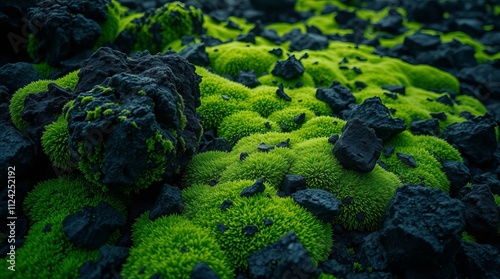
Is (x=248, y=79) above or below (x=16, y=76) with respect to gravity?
below

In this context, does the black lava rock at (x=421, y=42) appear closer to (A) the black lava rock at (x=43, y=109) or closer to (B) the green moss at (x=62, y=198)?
(A) the black lava rock at (x=43, y=109)

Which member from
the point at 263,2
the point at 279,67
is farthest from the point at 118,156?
the point at 263,2

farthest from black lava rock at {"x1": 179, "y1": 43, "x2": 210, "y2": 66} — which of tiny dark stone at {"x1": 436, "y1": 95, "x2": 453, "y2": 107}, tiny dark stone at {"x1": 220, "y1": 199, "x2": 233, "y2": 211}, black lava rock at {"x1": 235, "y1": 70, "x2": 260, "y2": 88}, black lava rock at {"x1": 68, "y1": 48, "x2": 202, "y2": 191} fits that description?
tiny dark stone at {"x1": 436, "y1": 95, "x2": 453, "y2": 107}

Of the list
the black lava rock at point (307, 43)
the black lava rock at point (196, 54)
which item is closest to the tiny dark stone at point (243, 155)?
the black lava rock at point (196, 54)

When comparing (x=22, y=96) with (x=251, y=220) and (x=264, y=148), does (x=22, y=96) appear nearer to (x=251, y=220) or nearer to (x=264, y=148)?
(x=264, y=148)

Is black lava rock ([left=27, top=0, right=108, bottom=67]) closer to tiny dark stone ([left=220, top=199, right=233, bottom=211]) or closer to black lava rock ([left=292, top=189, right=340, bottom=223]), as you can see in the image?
tiny dark stone ([left=220, top=199, right=233, bottom=211])

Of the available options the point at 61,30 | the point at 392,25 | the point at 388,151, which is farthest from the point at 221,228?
the point at 392,25

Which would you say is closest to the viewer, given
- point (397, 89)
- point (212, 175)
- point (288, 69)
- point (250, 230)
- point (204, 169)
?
point (250, 230)

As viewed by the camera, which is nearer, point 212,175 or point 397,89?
point 212,175
